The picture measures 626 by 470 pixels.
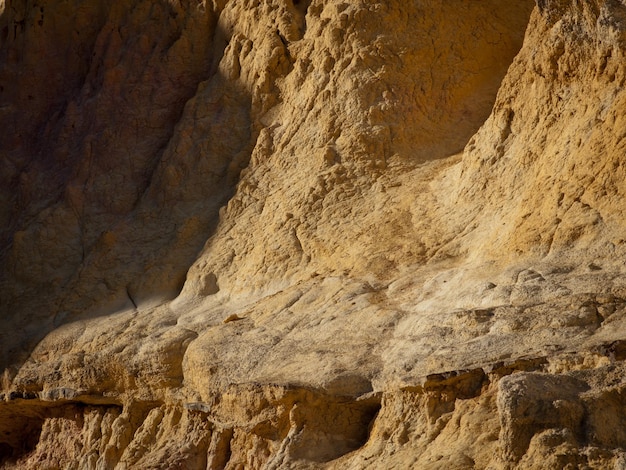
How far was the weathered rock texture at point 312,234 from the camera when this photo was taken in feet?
Result: 26.9

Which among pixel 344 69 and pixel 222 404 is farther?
pixel 344 69

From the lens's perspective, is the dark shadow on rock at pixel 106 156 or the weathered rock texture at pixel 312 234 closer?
the weathered rock texture at pixel 312 234

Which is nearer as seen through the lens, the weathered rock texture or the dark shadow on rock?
the weathered rock texture

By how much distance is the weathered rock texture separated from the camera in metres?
8.21

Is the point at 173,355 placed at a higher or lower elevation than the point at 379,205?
lower

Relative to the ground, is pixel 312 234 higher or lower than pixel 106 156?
lower

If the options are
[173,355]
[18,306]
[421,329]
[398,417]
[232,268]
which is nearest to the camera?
[398,417]

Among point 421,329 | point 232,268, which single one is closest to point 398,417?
point 421,329

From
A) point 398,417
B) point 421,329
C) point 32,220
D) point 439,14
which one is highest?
point 439,14

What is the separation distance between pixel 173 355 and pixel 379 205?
235 centimetres

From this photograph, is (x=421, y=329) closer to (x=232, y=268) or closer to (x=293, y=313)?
(x=293, y=313)

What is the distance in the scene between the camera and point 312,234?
11.4 m

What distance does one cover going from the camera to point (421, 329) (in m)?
8.96

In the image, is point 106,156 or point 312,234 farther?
point 106,156
